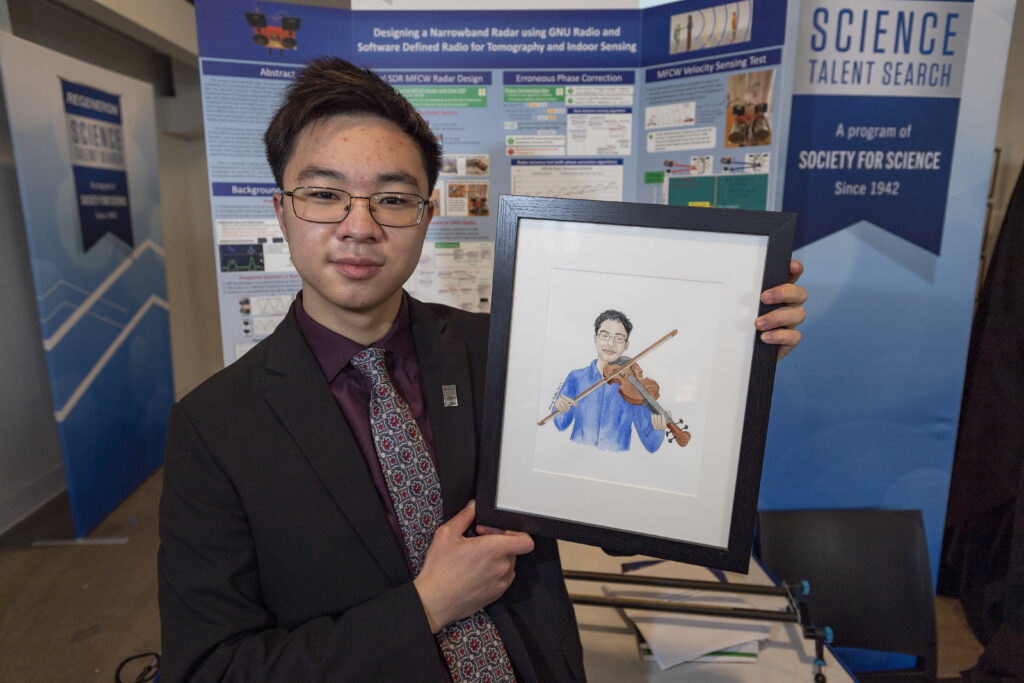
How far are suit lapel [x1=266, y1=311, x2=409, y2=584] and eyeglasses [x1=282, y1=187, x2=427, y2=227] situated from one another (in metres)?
0.26

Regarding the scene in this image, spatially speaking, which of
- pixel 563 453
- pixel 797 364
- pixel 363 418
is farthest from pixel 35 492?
pixel 797 364

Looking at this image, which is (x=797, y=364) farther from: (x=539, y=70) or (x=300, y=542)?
(x=300, y=542)

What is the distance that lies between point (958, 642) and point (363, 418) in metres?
3.13

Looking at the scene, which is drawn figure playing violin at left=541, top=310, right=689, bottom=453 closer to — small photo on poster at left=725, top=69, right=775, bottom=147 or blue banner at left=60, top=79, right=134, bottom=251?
small photo on poster at left=725, top=69, right=775, bottom=147

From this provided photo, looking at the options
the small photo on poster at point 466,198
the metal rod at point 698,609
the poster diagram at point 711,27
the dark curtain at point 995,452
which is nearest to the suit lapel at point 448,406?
the metal rod at point 698,609

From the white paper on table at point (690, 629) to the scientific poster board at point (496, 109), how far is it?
4.52ft

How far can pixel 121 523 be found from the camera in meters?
3.76

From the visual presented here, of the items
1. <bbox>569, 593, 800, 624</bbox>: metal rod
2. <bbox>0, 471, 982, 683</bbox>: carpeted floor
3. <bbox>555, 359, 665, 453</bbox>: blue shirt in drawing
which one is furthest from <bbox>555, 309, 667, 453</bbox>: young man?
<bbox>0, 471, 982, 683</bbox>: carpeted floor

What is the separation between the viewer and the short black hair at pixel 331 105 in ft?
3.58

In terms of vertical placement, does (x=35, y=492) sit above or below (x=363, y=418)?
below

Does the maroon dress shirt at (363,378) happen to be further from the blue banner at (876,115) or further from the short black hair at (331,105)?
the blue banner at (876,115)

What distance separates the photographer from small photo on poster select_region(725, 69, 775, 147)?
6.75 feet

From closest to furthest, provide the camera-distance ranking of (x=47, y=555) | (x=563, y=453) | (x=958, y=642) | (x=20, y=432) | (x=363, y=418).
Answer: (x=563, y=453)
(x=363, y=418)
(x=958, y=642)
(x=47, y=555)
(x=20, y=432)

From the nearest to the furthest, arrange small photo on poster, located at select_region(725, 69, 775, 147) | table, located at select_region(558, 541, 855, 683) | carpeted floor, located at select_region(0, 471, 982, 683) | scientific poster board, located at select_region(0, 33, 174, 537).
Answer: table, located at select_region(558, 541, 855, 683) < small photo on poster, located at select_region(725, 69, 775, 147) < carpeted floor, located at select_region(0, 471, 982, 683) < scientific poster board, located at select_region(0, 33, 174, 537)
